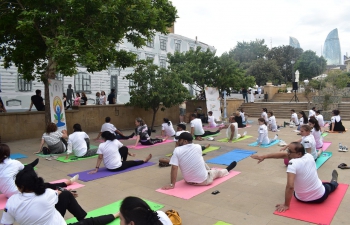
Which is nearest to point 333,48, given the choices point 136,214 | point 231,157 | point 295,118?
point 295,118

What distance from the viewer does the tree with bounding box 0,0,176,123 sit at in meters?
9.60

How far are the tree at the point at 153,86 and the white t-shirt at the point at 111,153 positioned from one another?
7.88 metres

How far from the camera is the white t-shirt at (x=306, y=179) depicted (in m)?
4.76

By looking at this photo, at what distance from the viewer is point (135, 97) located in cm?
1566

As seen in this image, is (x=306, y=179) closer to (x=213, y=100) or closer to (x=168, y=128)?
(x=168, y=128)

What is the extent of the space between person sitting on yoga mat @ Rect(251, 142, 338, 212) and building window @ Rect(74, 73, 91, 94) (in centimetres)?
2232

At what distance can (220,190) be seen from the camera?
607 cm

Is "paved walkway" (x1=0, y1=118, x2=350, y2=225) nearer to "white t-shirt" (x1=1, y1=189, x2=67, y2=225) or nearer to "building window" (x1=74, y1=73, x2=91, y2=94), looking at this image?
"white t-shirt" (x1=1, y1=189, x2=67, y2=225)

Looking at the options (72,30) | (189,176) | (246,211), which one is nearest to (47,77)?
(72,30)

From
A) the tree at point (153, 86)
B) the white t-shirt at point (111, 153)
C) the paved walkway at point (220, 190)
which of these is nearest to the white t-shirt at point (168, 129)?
the tree at point (153, 86)

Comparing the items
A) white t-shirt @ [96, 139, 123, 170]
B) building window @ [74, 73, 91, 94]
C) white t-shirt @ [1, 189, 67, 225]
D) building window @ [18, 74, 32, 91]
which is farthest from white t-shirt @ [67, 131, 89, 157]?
building window @ [74, 73, 91, 94]

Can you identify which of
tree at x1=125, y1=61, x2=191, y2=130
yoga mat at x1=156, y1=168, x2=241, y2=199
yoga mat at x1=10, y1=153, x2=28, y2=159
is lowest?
yoga mat at x1=10, y1=153, x2=28, y2=159

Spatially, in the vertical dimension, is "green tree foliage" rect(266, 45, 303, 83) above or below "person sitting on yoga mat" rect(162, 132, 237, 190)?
above

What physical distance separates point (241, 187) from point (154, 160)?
3.44 meters
